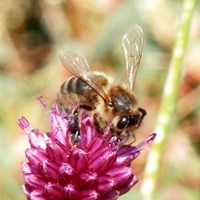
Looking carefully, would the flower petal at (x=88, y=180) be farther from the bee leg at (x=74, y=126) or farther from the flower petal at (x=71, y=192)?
the bee leg at (x=74, y=126)

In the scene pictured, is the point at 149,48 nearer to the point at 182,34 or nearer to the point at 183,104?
the point at 183,104

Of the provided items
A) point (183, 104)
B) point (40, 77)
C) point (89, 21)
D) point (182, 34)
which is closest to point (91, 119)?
point (182, 34)

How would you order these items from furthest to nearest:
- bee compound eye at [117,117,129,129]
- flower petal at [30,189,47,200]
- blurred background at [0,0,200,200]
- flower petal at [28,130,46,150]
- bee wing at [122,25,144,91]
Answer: blurred background at [0,0,200,200]
bee wing at [122,25,144,91]
bee compound eye at [117,117,129,129]
flower petal at [28,130,46,150]
flower petal at [30,189,47,200]

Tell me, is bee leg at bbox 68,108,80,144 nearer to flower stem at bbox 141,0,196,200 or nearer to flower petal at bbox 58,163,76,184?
flower petal at bbox 58,163,76,184

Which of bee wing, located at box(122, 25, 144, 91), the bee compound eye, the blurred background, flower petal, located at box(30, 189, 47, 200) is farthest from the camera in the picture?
the blurred background

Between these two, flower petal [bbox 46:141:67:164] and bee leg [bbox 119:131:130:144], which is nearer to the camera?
flower petal [bbox 46:141:67:164]

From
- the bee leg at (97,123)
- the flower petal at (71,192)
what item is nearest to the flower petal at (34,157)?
the flower petal at (71,192)

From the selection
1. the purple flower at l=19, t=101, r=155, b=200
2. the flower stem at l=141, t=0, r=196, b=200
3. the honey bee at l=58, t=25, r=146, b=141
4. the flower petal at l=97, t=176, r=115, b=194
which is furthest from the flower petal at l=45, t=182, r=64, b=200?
the flower stem at l=141, t=0, r=196, b=200

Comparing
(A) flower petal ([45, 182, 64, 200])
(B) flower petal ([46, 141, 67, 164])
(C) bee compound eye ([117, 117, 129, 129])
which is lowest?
(A) flower petal ([45, 182, 64, 200])
